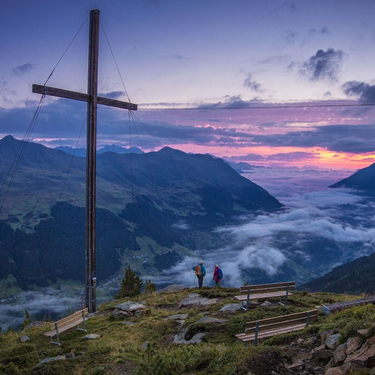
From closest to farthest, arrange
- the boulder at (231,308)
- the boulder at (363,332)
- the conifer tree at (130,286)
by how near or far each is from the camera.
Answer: the boulder at (363,332) < the boulder at (231,308) < the conifer tree at (130,286)

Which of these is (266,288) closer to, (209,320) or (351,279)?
(209,320)

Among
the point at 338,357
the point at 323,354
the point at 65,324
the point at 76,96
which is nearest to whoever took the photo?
the point at 338,357

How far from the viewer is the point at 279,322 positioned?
10.3 meters

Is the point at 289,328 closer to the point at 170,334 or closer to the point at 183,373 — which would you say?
the point at 183,373

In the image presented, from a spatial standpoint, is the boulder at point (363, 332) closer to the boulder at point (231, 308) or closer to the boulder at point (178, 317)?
the boulder at point (231, 308)

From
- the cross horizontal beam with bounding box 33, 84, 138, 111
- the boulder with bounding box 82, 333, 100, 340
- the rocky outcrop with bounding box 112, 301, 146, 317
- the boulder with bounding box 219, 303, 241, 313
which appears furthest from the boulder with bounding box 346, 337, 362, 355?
the cross horizontal beam with bounding box 33, 84, 138, 111

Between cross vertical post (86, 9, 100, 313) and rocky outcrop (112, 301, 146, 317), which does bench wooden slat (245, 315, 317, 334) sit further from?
cross vertical post (86, 9, 100, 313)

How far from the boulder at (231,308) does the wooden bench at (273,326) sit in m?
4.56

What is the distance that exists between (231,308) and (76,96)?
12483mm

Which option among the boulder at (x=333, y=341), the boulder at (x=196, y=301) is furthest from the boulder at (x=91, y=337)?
the boulder at (x=333, y=341)

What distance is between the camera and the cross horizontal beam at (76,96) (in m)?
15.7

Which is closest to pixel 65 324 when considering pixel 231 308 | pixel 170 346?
pixel 170 346

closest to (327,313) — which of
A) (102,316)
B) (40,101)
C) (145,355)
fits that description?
(145,355)

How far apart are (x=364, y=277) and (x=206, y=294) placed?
164m
